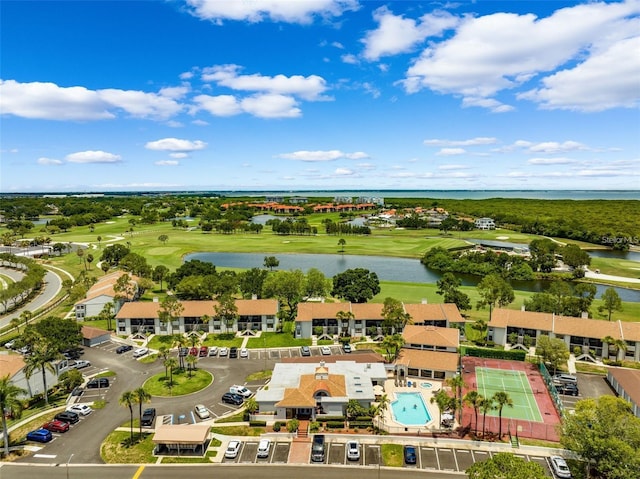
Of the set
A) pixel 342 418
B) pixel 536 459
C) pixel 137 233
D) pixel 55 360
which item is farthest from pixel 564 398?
pixel 137 233

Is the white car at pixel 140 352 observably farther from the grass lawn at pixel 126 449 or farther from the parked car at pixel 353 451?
the parked car at pixel 353 451

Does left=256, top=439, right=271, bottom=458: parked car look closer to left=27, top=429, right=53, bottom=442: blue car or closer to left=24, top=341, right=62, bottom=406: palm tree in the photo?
left=27, top=429, right=53, bottom=442: blue car

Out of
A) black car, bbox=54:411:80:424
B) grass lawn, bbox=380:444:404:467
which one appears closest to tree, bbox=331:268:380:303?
grass lawn, bbox=380:444:404:467

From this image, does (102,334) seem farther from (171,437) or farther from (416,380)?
(416,380)

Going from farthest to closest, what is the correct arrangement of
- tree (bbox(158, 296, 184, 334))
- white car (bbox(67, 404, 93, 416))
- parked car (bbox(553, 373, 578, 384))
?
1. tree (bbox(158, 296, 184, 334))
2. parked car (bbox(553, 373, 578, 384))
3. white car (bbox(67, 404, 93, 416))

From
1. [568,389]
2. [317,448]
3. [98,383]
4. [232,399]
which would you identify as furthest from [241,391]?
[568,389]
